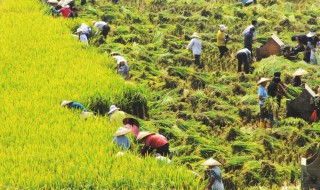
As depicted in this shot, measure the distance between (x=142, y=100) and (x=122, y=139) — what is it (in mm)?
2609

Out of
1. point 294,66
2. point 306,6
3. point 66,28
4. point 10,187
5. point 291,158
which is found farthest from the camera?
point 306,6

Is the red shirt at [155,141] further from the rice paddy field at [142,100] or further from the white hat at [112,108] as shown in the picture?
the white hat at [112,108]

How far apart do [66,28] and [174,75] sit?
375 centimetres

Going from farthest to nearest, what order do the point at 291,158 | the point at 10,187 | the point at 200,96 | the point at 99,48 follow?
the point at 99,48 → the point at 200,96 → the point at 291,158 → the point at 10,187

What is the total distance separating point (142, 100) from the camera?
11.3 metres

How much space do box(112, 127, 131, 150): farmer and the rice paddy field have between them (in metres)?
0.13

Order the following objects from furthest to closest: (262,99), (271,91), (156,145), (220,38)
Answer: (220,38) < (271,91) < (262,99) < (156,145)

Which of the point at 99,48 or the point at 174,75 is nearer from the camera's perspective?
the point at 174,75

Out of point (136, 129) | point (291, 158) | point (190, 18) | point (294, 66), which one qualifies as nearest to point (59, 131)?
point (136, 129)

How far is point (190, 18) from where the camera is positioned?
17.6 meters

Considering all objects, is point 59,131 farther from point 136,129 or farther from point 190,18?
point 190,18

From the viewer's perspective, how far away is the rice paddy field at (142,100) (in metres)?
7.93

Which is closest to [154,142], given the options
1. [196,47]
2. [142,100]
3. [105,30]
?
[142,100]

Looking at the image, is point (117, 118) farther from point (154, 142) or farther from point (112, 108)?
point (154, 142)
